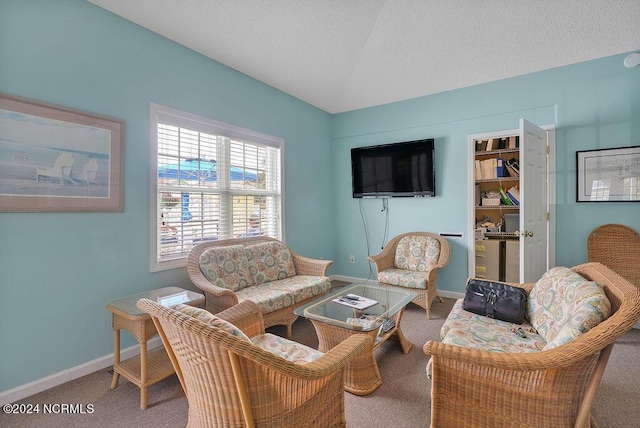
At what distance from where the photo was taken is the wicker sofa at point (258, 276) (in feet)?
8.82

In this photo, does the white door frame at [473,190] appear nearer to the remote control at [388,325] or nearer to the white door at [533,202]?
the white door at [533,202]

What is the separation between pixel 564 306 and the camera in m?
1.72

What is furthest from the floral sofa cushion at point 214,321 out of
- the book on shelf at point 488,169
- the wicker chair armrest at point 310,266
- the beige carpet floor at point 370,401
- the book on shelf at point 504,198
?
the book on shelf at point 504,198

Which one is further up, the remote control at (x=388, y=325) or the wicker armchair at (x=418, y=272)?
the wicker armchair at (x=418, y=272)

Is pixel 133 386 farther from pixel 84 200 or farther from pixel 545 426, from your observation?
pixel 545 426

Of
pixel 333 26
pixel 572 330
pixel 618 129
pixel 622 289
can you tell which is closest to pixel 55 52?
pixel 333 26

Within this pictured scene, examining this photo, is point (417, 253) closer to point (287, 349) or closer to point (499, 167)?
point (499, 167)

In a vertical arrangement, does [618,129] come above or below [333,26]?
below

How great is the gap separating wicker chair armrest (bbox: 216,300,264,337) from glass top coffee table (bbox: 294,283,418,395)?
41cm

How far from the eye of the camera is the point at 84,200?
7.61ft

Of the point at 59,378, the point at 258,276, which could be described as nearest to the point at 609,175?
the point at 258,276

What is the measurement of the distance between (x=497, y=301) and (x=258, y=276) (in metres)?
2.22

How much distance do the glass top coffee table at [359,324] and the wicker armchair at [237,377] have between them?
0.67 meters

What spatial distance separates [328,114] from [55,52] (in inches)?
142
